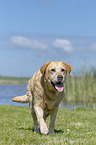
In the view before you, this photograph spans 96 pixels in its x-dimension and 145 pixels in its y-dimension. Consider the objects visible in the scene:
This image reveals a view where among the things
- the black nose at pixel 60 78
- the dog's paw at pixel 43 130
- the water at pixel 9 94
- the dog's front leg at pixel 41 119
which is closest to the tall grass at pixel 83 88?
the water at pixel 9 94

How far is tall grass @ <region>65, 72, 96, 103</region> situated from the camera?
102 ft

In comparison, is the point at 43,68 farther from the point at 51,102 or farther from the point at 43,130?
the point at 43,130

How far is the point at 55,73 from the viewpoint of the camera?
636 centimetres

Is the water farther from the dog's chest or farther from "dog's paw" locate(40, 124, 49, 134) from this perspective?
"dog's paw" locate(40, 124, 49, 134)

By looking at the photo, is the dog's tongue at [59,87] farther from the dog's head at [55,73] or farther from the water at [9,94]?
the water at [9,94]

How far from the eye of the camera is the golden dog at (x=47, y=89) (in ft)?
21.0

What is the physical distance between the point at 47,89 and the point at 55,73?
705mm

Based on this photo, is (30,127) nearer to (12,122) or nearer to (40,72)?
(12,122)

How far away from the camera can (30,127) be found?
9.22 m

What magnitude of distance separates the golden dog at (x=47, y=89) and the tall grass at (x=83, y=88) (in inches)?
949

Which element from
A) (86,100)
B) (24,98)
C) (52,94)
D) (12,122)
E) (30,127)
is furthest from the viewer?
(86,100)

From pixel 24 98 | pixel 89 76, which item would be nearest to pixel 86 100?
pixel 89 76

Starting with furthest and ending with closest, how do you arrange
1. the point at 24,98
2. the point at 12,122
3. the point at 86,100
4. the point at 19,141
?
the point at 86,100, the point at 12,122, the point at 24,98, the point at 19,141

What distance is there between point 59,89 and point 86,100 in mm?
25665
